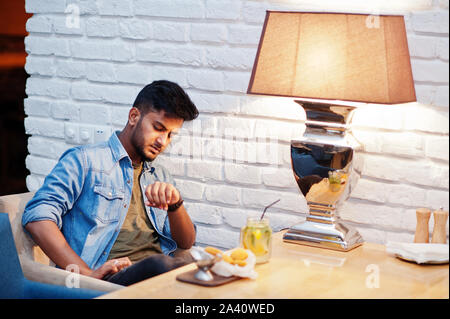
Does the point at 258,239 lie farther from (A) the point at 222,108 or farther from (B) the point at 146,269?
(A) the point at 222,108

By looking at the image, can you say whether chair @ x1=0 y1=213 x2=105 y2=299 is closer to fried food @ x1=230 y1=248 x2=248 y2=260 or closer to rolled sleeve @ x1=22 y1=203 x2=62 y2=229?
rolled sleeve @ x1=22 y1=203 x2=62 y2=229

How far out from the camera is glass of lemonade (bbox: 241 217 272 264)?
162 centimetres

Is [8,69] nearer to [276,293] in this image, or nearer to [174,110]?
[174,110]

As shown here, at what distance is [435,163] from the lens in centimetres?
187

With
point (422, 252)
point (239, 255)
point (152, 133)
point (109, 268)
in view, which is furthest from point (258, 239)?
point (152, 133)

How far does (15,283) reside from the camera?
5.62ft

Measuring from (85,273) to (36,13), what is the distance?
1.09m

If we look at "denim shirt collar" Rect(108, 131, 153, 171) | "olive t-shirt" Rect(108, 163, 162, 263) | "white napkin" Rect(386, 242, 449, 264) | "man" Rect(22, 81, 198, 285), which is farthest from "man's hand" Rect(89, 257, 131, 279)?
"white napkin" Rect(386, 242, 449, 264)

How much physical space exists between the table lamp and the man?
42 centimetres

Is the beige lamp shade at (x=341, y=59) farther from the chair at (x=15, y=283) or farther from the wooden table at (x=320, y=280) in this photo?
the chair at (x=15, y=283)

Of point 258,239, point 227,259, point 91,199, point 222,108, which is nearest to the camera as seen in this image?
point 227,259

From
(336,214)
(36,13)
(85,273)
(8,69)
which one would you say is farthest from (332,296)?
(8,69)

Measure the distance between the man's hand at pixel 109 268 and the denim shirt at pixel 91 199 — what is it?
4.2 inches

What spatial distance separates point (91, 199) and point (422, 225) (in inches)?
40.7
